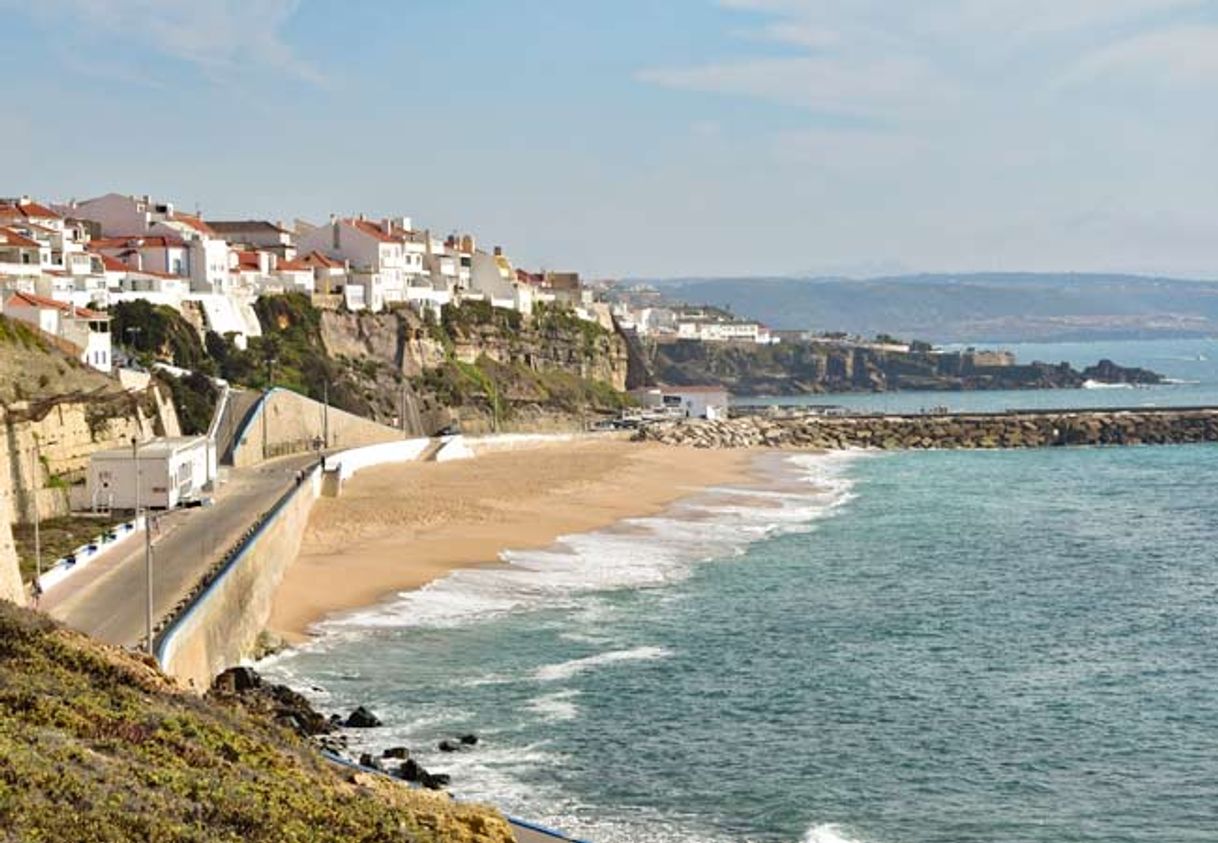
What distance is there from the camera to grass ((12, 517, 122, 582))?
3148cm

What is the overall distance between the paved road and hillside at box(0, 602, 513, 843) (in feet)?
17.8

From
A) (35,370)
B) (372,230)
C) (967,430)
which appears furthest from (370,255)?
(35,370)

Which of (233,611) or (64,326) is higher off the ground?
(64,326)

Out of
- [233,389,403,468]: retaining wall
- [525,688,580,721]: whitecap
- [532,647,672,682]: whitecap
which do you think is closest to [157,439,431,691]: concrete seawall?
[525,688,580,721]: whitecap

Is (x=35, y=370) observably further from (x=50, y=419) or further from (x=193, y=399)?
(x=193, y=399)

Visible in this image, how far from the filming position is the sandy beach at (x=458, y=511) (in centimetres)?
3878

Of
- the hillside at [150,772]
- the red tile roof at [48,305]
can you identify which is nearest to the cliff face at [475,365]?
the red tile roof at [48,305]

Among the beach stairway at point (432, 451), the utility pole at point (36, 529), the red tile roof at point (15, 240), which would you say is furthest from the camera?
the beach stairway at point (432, 451)

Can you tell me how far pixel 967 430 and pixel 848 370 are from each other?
76.2 meters

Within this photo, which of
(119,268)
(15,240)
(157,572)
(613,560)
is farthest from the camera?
(119,268)

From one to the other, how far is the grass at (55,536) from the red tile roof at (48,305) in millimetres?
12854

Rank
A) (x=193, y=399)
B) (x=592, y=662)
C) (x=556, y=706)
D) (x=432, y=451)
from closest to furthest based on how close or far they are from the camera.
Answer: (x=556, y=706) < (x=592, y=662) < (x=193, y=399) < (x=432, y=451)

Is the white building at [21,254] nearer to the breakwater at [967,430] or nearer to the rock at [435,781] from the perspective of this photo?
the breakwater at [967,430]

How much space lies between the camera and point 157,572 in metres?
31.1
